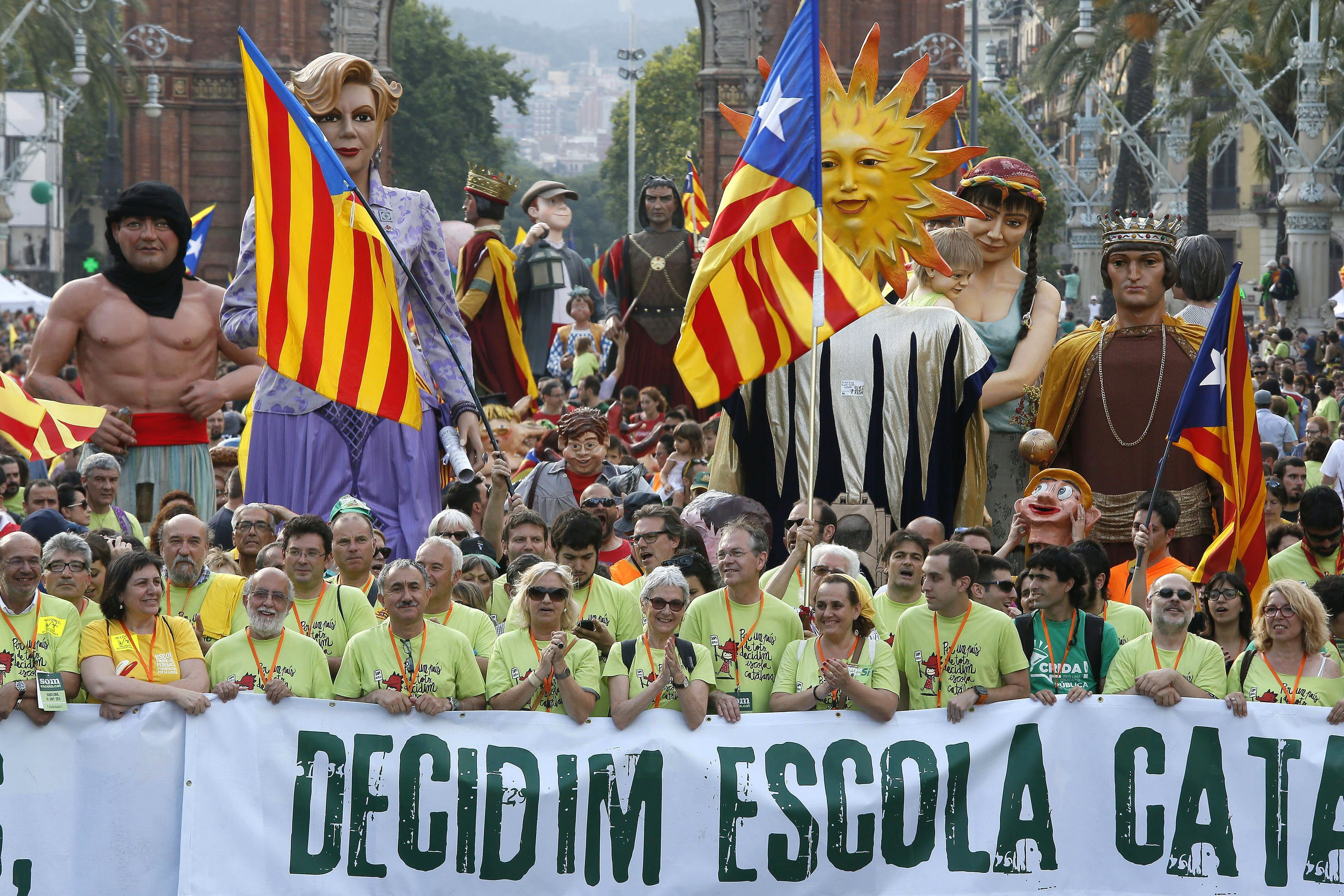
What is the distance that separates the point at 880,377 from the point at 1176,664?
95.8 inches

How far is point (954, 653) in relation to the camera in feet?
22.6

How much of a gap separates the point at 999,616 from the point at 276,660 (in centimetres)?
250

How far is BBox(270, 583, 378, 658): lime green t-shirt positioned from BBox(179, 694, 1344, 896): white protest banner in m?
0.60

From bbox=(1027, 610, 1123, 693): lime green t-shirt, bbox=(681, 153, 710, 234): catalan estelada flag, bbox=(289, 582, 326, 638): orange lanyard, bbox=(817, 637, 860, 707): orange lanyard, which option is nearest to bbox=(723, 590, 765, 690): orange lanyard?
bbox=(817, 637, 860, 707): orange lanyard

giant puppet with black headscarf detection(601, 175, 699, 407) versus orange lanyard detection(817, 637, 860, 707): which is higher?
giant puppet with black headscarf detection(601, 175, 699, 407)

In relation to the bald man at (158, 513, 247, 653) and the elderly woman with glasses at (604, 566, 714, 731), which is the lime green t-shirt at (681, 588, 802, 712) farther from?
the bald man at (158, 513, 247, 653)

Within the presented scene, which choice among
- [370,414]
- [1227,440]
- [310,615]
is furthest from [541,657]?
[1227,440]

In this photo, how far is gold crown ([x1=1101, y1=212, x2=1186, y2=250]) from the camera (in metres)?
8.64

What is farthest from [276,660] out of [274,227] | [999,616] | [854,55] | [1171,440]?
[854,55]

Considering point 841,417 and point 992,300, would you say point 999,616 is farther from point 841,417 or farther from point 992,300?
point 992,300

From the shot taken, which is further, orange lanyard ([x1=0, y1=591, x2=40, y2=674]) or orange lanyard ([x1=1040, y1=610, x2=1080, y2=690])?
orange lanyard ([x1=1040, y1=610, x2=1080, y2=690])

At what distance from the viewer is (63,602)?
269 inches

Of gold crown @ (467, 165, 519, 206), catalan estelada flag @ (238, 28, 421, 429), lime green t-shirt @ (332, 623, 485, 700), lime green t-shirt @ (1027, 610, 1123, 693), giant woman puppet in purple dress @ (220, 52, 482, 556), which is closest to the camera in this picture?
lime green t-shirt @ (332, 623, 485, 700)

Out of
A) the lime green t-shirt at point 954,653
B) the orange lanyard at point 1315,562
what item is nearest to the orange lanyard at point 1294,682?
the lime green t-shirt at point 954,653
